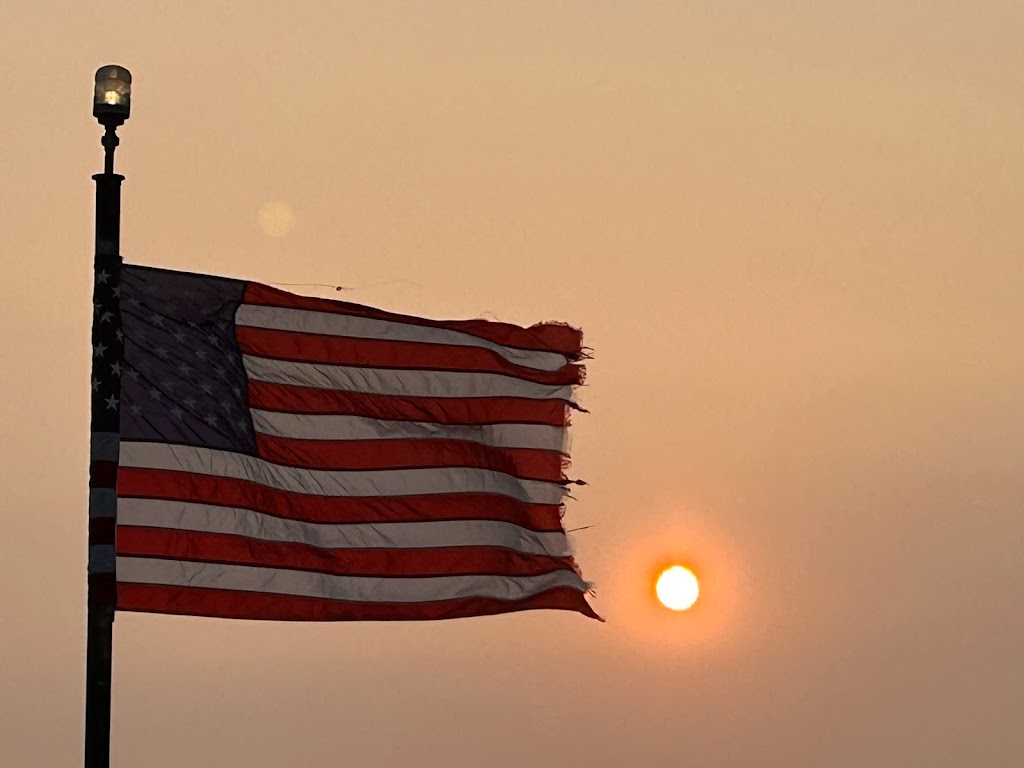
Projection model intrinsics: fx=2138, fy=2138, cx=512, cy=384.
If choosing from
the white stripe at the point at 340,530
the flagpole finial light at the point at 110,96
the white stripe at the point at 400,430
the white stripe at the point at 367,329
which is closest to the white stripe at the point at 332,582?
the white stripe at the point at 340,530

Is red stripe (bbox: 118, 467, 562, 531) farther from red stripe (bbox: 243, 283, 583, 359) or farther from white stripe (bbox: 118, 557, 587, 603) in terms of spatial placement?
red stripe (bbox: 243, 283, 583, 359)

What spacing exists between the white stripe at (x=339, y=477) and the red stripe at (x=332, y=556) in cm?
72

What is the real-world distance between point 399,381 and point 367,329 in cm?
75

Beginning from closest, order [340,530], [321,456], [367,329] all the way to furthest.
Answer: [340,530] → [321,456] → [367,329]

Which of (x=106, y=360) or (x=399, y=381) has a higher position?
(x=399, y=381)

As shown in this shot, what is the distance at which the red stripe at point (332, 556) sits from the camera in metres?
22.4

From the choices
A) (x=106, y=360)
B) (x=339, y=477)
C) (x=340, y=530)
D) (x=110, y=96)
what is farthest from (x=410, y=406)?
(x=110, y=96)

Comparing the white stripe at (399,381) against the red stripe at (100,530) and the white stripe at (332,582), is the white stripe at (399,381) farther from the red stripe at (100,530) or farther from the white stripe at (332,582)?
the red stripe at (100,530)

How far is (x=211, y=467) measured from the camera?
914 inches

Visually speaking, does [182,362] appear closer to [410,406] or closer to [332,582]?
[332,582]

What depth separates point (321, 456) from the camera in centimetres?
2462

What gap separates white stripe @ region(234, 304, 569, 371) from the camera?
79.5ft

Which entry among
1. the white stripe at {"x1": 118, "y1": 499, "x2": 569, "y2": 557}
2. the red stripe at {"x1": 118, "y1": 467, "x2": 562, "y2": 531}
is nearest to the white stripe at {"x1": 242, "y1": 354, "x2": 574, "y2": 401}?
the red stripe at {"x1": 118, "y1": 467, "x2": 562, "y2": 531}

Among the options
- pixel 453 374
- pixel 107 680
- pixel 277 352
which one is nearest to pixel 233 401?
pixel 277 352
